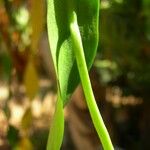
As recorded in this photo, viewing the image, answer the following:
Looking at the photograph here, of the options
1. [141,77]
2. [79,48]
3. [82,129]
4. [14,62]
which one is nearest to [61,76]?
[79,48]

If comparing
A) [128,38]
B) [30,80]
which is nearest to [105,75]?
[128,38]

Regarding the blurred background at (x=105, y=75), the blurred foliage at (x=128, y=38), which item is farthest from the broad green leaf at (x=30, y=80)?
the blurred foliage at (x=128, y=38)

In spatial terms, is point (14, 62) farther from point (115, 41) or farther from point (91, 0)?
point (91, 0)

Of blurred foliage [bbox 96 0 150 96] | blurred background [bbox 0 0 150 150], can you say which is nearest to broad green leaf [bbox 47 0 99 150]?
blurred background [bbox 0 0 150 150]

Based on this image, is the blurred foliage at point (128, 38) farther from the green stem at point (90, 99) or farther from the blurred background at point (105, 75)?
the green stem at point (90, 99)

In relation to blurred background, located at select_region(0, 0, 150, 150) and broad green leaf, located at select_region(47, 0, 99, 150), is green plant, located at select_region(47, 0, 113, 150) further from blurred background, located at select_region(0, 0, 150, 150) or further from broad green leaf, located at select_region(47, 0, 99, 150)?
blurred background, located at select_region(0, 0, 150, 150)

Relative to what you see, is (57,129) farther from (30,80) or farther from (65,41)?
(30,80)

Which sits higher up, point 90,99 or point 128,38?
point 90,99
